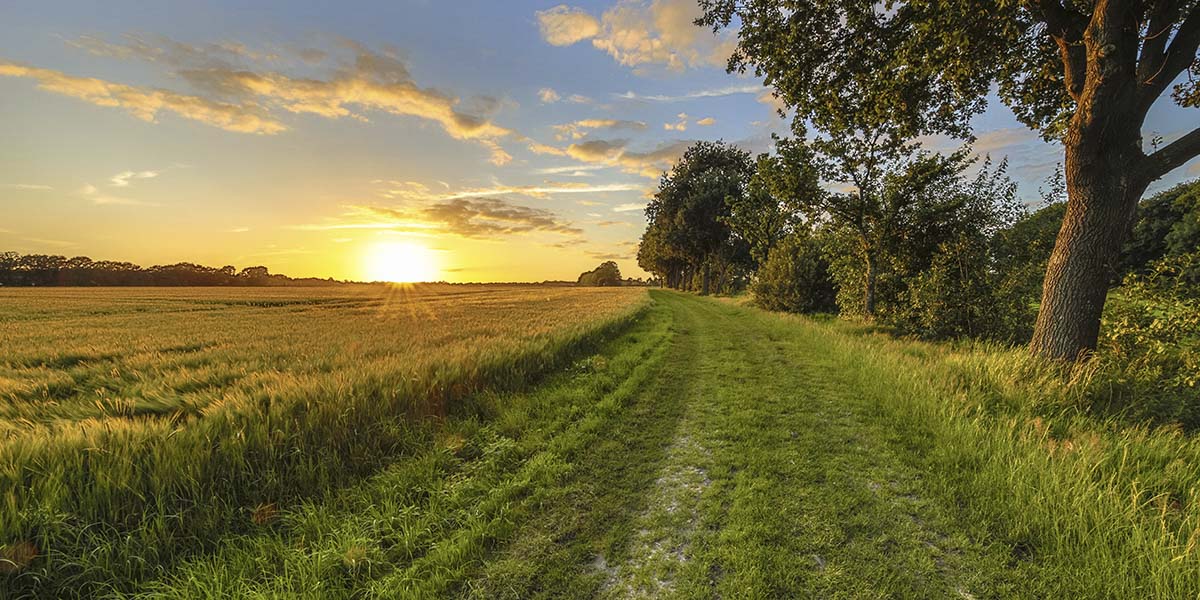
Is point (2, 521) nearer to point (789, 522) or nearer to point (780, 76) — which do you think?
point (789, 522)

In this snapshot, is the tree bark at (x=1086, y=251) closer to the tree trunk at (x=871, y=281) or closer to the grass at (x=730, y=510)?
the grass at (x=730, y=510)

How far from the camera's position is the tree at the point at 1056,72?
721 cm

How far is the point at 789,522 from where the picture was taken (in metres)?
3.85

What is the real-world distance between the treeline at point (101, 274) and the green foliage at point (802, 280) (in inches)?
5466

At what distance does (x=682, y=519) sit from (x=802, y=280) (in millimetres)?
23177

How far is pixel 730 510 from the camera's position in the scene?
4090 mm

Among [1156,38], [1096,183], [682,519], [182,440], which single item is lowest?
[682,519]

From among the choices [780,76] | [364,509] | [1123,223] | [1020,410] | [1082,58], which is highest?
[780,76]

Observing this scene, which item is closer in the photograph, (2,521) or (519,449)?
(2,521)

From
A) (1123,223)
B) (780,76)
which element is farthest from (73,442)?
(1123,223)

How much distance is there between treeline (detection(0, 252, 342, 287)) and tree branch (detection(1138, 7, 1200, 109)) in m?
149

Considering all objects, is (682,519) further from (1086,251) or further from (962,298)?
(962,298)

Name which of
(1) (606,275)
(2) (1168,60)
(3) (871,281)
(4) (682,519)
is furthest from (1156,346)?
(1) (606,275)

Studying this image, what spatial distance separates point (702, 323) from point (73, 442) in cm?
1918
